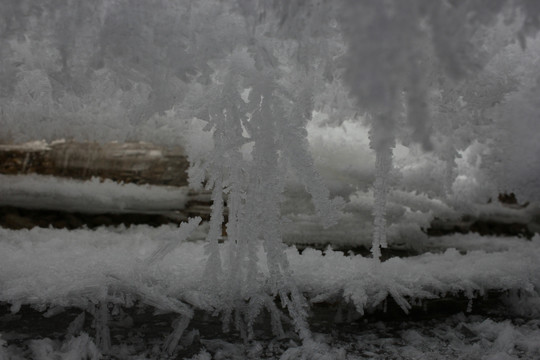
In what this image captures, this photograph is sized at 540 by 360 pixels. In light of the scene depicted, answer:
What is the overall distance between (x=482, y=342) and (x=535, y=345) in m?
0.06

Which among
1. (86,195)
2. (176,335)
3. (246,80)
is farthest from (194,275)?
(86,195)

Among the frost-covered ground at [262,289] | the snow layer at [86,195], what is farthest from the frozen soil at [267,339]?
the snow layer at [86,195]

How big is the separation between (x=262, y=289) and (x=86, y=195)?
1.89ft

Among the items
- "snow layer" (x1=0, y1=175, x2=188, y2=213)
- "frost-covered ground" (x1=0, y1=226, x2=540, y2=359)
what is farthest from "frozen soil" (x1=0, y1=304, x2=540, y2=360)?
"snow layer" (x1=0, y1=175, x2=188, y2=213)

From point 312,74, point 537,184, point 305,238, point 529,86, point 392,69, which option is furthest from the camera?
point 305,238

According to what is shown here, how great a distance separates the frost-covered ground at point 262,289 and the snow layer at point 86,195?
0.28 metres

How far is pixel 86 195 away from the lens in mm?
1004

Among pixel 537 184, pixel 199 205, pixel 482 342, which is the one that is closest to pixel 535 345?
pixel 482 342

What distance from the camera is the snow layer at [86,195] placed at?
0.99 meters

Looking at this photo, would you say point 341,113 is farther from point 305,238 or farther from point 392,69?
point 392,69

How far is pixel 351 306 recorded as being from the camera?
619 millimetres

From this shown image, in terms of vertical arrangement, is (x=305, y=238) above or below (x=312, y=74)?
below

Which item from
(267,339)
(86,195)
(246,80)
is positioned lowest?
(267,339)

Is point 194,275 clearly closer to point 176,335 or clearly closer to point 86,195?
point 176,335
